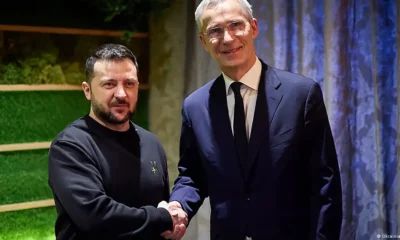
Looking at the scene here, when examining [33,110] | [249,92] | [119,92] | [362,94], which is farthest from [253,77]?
[33,110]

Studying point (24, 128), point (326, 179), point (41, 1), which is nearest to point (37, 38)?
point (41, 1)

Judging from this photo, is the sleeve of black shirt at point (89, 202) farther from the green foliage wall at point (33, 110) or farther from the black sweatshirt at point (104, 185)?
the green foliage wall at point (33, 110)

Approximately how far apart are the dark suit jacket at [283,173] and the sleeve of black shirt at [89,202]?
0.26 metres

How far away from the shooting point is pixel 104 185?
1.57 m

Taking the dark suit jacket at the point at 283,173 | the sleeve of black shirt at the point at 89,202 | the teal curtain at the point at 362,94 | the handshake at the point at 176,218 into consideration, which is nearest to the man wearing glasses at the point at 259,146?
the dark suit jacket at the point at 283,173

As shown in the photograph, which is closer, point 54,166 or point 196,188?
point 54,166

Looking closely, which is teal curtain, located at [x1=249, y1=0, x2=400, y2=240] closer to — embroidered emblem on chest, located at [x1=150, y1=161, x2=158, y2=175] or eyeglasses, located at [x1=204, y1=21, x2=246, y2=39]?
eyeglasses, located at [x1=204, y1=21, x2=246, y2=39]

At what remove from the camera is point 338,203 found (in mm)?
1476

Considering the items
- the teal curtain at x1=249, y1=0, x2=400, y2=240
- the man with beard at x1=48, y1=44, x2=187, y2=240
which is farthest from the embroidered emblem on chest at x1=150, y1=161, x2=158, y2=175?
the teal curtain at x1=249, y1=0, x2=400, y2=240

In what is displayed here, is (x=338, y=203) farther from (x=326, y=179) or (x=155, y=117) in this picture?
(x=155, y=117)

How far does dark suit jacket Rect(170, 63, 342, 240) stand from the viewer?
4.84 ft

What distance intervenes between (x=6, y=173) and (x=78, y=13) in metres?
0.94

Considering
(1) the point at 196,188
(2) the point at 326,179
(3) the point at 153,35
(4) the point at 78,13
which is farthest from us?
(3) the point at 153,35

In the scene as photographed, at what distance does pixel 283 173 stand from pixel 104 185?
585 millimetres
